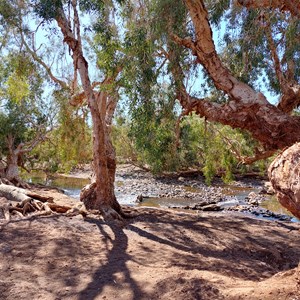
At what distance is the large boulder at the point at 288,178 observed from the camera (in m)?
3.02

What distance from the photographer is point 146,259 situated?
18.7 ft

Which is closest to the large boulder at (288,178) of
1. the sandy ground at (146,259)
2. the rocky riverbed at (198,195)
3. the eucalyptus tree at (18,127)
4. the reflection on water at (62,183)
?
the sandy ground at (146,259)

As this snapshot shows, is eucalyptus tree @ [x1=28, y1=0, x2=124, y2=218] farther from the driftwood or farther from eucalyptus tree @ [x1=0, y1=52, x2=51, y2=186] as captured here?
eucalyptus tree @ [x1=0, y1=52, x2=51, y2=186]

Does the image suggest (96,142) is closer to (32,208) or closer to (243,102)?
(32,208)

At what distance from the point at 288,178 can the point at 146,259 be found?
325 centimetres

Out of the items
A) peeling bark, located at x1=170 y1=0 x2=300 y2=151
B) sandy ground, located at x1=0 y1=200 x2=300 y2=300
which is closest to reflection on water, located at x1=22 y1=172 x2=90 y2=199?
sandy ground, located at x1=0 y1=200 x2=300 y2=300

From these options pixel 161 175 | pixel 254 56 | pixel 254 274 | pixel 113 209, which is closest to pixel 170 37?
pixel 254 56

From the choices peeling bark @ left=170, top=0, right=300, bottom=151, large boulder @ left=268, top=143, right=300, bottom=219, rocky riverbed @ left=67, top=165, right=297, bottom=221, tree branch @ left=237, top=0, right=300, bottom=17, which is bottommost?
rocky riverbed @ left=67, top=165, right=297, bottom=221

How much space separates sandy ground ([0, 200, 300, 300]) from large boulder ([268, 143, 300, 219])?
2.82 ft

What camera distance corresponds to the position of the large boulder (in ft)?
9.90

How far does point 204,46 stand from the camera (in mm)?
7211

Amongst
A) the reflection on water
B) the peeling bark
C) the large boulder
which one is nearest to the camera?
the large boulder

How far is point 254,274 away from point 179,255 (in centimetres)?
126

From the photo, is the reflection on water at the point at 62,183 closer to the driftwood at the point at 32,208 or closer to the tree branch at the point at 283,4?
the driftwood at the point at 32,208
